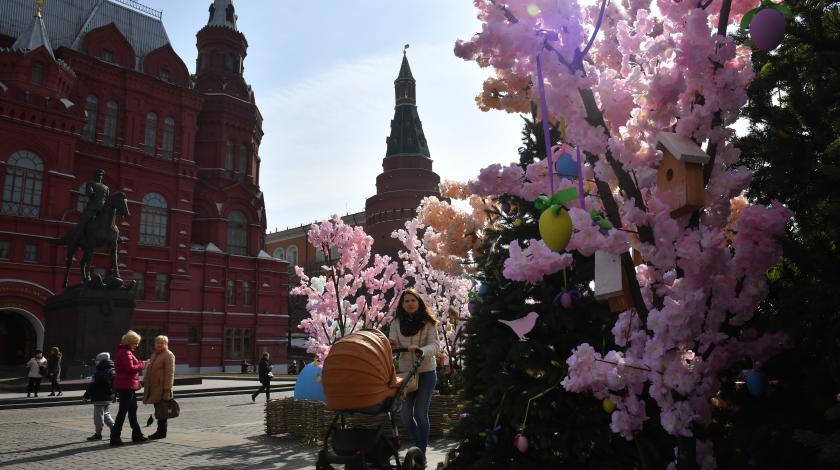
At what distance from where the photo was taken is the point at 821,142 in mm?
3225

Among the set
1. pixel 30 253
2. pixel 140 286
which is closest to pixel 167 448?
pixel 30 253

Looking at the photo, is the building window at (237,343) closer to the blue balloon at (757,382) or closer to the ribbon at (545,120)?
the ribbon at (545,120)

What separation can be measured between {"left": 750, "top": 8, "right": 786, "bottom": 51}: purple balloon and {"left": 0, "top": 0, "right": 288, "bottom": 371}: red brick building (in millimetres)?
34279

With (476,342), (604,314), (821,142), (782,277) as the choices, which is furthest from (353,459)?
(821,142)

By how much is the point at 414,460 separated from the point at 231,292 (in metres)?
38.9

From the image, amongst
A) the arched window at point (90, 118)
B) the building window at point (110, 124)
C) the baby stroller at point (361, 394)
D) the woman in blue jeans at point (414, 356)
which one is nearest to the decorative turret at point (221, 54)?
the building window at point (110, 124)

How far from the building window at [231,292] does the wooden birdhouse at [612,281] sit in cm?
4106

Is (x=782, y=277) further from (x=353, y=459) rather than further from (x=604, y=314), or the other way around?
(x=353, y=459)

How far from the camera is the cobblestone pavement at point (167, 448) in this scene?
675 cm

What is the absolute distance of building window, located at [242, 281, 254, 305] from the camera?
42.5m

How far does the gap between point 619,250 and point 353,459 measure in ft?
9.44

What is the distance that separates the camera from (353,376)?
4.58 metres

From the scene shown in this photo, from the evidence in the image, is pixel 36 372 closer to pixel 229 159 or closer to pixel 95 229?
pixel 95 229

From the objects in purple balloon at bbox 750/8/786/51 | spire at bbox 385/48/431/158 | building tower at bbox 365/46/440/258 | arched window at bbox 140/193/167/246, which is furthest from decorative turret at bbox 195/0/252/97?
purple balloon at bbox 750/8/786/51
